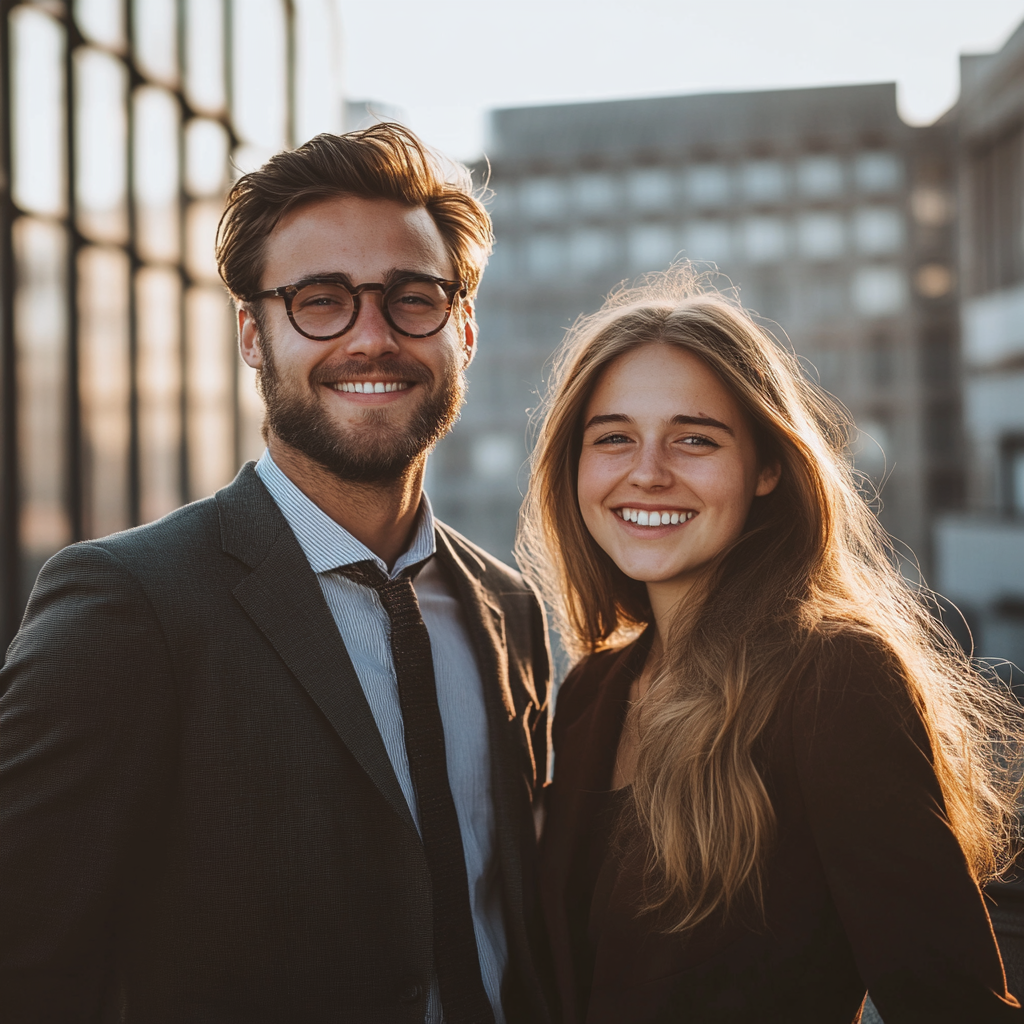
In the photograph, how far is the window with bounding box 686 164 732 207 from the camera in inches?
1965

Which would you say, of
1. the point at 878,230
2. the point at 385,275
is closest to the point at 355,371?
the point at 385,275

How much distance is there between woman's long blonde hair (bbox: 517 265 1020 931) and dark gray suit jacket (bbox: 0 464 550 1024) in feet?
1.87

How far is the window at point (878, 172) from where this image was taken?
163 ft

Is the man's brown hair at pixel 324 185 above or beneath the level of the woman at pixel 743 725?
above

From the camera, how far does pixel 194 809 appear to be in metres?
1.67

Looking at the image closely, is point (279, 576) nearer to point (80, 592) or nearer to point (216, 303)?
point (80, 592)

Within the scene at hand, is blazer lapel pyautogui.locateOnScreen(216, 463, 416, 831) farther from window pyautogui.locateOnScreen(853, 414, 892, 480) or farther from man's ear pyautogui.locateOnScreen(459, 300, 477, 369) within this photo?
window pyautogui.locateOnScreen(853, 414, 892, 480)

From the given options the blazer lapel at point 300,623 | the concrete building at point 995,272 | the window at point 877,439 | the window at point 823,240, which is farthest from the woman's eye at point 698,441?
the window at point 823,240

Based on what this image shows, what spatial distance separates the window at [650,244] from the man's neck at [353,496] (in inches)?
1997

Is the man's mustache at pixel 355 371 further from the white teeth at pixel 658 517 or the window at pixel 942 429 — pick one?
the window at pixel 942 429

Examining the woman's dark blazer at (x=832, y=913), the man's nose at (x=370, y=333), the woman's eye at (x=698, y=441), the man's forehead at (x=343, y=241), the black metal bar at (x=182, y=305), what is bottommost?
the woman's dark blazer at (x=832, y=913)

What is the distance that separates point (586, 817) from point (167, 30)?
345 inches

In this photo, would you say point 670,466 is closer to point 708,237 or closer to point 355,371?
point 355,371

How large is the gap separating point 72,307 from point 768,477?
622 cm
